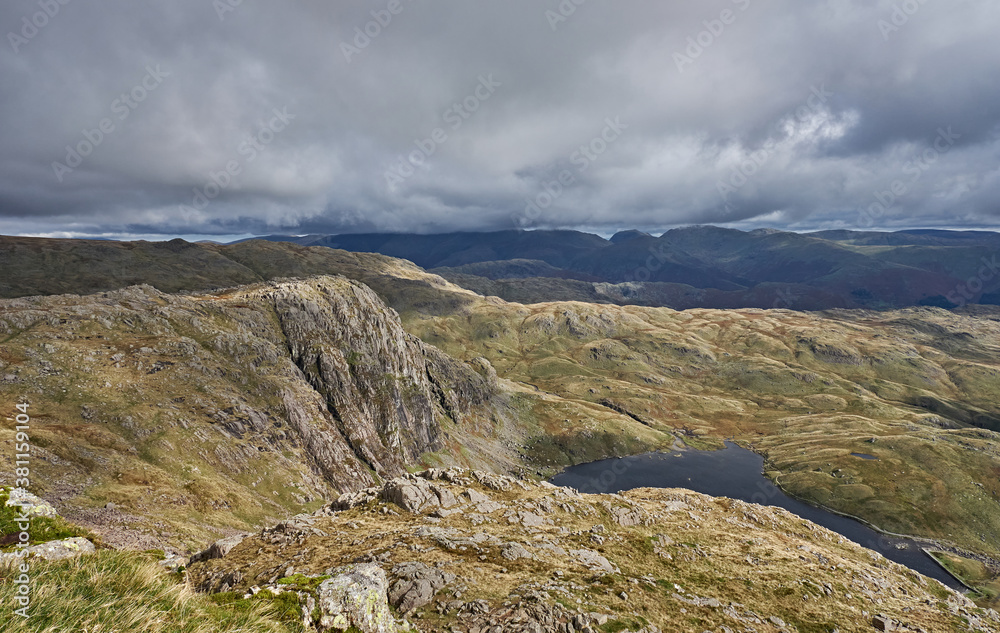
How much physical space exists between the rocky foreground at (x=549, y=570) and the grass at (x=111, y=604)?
19.6 ft

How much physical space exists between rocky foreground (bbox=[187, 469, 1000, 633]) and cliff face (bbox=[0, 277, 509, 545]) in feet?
150

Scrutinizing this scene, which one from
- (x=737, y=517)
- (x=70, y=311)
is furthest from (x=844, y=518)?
(x=70, y=311)

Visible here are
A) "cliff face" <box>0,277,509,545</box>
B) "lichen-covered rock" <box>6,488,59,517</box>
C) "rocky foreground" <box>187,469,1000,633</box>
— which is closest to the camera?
"lichen-covered rock" <box>6,488,59,517</box>

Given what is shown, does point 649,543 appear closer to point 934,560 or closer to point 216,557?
point 216,557

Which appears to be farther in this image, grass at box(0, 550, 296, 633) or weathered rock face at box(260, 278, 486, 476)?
weathered rock face at box(260, 278, 486, 476)

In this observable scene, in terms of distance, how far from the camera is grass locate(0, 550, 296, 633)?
21.4ft

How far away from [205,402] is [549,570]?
372 ft

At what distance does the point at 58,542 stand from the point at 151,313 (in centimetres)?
15435

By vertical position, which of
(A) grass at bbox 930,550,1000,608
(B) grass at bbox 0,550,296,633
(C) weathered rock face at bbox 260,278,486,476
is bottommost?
(A) grass at bbox 930,550,1000,608

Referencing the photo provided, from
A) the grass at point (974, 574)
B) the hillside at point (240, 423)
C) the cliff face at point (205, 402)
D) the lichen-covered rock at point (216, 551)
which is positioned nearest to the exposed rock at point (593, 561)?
the lichen-covered rock at point (216, 551)

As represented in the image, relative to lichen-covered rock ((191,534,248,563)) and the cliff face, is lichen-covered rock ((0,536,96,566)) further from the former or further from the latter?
the cliff face

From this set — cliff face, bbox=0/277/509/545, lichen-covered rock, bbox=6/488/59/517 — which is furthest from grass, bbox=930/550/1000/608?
lichen-covered rock, bbox=6/488/59/517

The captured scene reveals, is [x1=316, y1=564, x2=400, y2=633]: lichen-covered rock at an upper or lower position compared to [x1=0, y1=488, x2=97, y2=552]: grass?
lower

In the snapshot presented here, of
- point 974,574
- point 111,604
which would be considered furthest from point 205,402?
point 974,574
